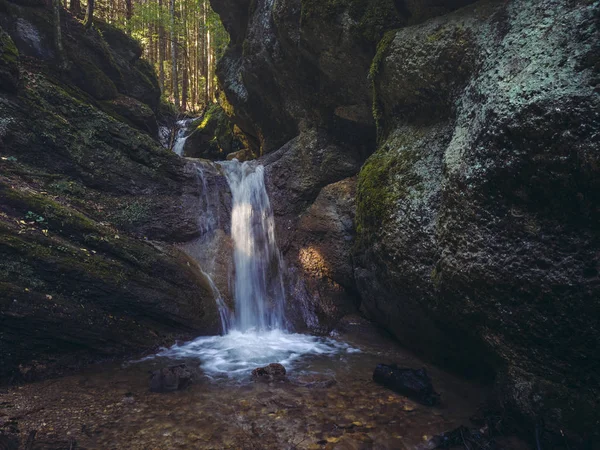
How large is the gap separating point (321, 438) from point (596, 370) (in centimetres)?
310

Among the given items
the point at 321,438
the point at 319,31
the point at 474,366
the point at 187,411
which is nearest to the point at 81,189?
the point at 187,411

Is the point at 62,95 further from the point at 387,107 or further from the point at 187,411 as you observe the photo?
the point at 187,411

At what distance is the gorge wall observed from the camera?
3941 millimetres

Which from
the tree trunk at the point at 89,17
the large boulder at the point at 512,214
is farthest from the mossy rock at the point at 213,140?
the large boulder at the point at 512,214

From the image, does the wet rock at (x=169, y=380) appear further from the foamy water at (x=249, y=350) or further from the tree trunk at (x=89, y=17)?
the tree trunk at (x=89, y=17)

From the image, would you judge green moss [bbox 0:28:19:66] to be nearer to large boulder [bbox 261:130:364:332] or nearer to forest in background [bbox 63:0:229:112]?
large boulder [bbox 261:130:364:332]

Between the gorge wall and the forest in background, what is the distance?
1240 centimetres

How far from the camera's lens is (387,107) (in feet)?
26.8

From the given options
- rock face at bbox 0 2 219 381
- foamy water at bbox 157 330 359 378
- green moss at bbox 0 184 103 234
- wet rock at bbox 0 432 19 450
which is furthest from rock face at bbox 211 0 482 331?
wet rock at bbox 0 432 19 450

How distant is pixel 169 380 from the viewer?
5.30m

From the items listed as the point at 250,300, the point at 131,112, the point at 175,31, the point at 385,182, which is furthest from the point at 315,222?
the point at 175,31

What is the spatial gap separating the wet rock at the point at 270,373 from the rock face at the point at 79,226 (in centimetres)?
240

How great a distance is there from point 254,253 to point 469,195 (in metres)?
6.84

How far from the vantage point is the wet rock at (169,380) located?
5246 millimetres
